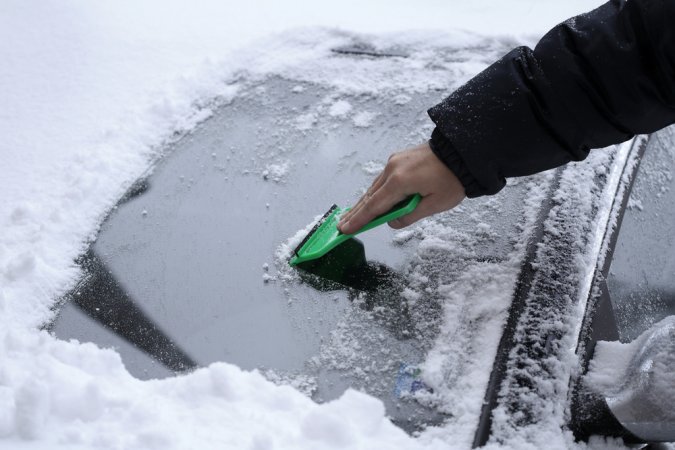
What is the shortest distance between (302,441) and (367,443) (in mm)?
117

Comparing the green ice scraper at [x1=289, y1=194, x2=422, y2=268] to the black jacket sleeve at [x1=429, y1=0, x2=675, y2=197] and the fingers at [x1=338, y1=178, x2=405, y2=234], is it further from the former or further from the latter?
the black jacket sleeve at [x1=429, y1=0, x2=675, y2=197]

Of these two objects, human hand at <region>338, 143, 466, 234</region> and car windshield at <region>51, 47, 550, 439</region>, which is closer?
car windshield at <region>51, 47, 550, 439</region>

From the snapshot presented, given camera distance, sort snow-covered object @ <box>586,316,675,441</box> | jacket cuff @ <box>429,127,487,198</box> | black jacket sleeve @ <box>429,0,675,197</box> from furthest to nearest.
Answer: jacket cuff @ <box>429,127,487,198</box> → black jacket sleeve @ <box>429,0,675,197</box> → snow-covered object @ <box>586,316,675,441</box>

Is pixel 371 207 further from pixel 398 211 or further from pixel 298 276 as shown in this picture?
pixel 298 276

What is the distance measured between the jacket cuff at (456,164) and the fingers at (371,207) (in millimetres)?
123

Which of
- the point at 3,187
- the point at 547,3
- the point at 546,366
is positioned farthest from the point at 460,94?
the point at 547,3

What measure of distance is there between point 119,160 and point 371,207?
89cm

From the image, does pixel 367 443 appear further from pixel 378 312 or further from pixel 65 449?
pixel 65 449

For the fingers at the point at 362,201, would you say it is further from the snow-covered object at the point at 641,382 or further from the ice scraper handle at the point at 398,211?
the snow-covered object at the point at 641,382

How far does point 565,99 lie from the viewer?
140 cm

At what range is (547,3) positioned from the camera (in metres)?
3.33

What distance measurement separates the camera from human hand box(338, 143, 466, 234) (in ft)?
4.87

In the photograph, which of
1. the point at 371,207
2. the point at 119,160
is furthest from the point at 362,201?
the point at 119,160

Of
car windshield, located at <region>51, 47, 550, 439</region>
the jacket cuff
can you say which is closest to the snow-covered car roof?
car windshield, located at <region>51, 47, 550, 439</region>
